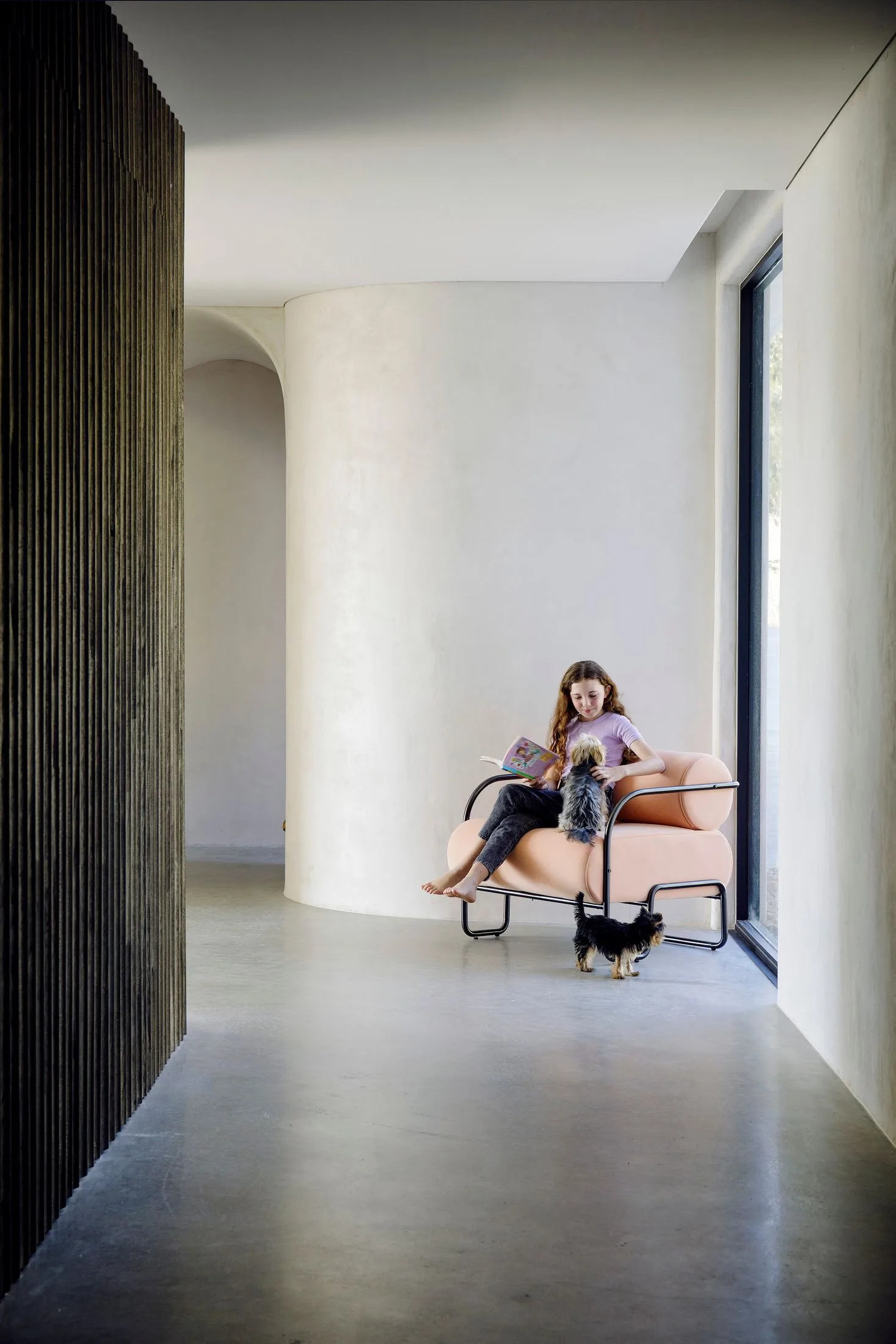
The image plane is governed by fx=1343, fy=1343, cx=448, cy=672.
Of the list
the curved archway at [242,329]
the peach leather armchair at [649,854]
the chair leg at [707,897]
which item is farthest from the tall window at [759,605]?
the curved archway at [242,329]

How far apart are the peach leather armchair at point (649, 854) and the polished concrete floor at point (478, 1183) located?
0.47 meters

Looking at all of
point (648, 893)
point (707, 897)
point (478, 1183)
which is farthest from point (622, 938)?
point (478, 1183)

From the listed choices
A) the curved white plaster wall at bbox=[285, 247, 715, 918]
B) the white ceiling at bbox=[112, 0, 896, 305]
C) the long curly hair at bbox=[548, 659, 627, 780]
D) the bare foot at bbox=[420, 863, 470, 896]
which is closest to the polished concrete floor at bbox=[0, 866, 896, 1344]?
the bare foot at bbox=[420, 863, 470, 896]

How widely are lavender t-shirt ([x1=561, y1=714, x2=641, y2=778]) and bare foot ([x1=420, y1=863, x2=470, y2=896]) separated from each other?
603 mm

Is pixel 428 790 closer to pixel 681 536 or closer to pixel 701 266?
pixel 681 536

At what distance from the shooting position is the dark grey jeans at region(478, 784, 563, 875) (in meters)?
5.52

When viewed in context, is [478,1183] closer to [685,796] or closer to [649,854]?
[649,854]

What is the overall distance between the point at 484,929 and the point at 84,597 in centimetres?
342

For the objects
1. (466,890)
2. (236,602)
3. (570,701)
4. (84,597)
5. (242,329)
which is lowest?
(466,890)

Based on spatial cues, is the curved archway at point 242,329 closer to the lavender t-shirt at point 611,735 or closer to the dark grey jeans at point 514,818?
the lavender t-shirt at point 611,735

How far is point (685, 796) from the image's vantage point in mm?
5570

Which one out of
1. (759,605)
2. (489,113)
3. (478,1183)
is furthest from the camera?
(759,605)

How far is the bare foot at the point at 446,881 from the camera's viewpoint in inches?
218

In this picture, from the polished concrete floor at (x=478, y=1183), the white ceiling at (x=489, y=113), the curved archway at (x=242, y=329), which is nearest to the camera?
the polished concrete floor at (x=478, y=1183)
